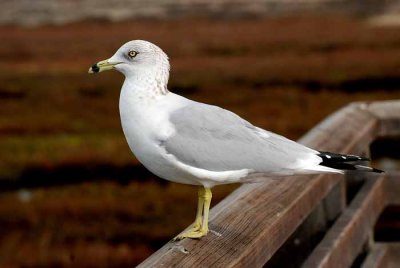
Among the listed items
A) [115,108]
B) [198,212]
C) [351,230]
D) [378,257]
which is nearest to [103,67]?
[198,212]

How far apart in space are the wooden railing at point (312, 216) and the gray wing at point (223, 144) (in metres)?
0.27

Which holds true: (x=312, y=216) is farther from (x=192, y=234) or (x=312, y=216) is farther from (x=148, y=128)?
(x=148, y=128)

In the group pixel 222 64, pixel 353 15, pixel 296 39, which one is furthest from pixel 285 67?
pixel 353 15

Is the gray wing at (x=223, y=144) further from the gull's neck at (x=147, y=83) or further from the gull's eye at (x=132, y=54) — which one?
the gull's eye at (x=132, y=54)

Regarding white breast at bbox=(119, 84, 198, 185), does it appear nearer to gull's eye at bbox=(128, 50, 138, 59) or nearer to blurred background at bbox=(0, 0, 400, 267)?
gull's eye at bbox=(128, 50, 138, 59)

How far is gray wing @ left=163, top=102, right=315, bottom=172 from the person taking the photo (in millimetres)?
3371

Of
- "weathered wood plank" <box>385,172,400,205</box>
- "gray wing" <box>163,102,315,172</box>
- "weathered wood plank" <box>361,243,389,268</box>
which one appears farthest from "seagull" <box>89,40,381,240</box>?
"weathered wood plank" <box>385,172,400,205</box>

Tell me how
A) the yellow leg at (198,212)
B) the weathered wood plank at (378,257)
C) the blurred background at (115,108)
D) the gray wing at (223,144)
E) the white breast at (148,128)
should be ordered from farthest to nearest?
the blurred background at (115,108) → the weathered wood plank at (378,257) → the yellow leg at (198,212) → the gray wing at (223,144) → the white breast at (148,128)

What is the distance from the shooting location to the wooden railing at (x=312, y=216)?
11.0 ft

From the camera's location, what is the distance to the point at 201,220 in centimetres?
352

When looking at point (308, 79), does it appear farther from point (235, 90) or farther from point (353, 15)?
point (353, 15)

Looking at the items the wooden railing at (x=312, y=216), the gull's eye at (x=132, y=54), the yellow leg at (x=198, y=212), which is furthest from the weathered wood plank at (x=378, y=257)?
the gull's eye at (x=132, y=54)

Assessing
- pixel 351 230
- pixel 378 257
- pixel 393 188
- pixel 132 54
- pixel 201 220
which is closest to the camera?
pixel 132 54

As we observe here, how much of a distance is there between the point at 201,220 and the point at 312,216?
1.79 m
